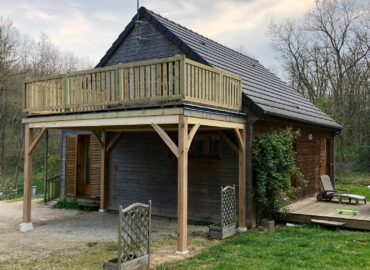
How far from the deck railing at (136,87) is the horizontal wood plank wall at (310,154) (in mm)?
2550

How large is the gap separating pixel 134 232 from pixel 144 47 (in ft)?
21.6

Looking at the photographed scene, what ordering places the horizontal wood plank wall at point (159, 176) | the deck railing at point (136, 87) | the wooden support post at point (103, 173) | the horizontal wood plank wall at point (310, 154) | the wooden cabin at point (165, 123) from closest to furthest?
the deck railing at point (136, 87)
the wooden cabin at point (165, 123)
the horizontal wood plank wall at point (159, 176)
the horizontal wood plank wall at point (310, 154)
the wooden support post at point (103, 173)

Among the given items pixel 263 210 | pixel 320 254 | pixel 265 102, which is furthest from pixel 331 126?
pixel 320 254

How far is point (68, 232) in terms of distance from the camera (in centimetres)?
803

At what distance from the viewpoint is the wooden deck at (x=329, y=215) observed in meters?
7.68

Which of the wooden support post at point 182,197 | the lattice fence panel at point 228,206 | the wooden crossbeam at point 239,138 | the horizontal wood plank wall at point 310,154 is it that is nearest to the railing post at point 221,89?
the wooden crossbeam at point 239,138

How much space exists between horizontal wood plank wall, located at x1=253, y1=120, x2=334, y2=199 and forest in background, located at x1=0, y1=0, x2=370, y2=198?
8.75 meters

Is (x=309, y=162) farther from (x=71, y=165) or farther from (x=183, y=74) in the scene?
(x=71, y=165)

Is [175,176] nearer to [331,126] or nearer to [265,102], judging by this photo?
[265,102]

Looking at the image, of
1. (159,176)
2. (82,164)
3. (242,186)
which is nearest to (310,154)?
(242,186)

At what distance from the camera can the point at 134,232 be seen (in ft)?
17.1

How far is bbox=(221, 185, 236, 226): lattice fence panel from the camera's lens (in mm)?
7277

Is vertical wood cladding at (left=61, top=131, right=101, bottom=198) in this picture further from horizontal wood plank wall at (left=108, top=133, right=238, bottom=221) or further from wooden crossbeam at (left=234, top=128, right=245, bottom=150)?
wooden crossbeam at (left=234, top=128, right=245, bottom=150)

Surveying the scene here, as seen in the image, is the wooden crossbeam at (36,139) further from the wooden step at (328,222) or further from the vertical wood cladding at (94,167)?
the wooden step at (328,222)
